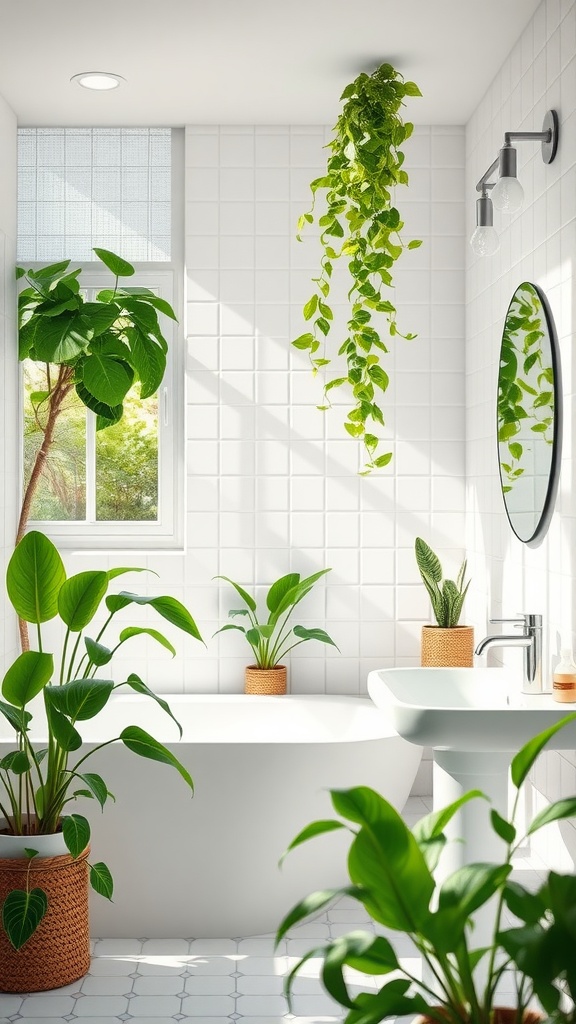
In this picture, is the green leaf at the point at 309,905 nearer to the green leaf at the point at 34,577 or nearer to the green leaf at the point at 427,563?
the green leaf at the point at 34,577

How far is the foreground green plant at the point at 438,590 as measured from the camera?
13.3 ft

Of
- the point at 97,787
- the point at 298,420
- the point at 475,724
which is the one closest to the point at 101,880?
the point at 97,787

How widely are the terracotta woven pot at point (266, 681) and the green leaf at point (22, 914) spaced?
60.0 inches

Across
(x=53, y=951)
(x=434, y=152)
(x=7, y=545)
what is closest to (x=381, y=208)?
(x=434, y=152)

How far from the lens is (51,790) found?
9.55 ft

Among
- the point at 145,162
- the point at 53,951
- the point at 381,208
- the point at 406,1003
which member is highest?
the point at 145,162

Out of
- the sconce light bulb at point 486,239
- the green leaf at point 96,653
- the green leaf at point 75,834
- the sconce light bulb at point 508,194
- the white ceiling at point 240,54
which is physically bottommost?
the green leaf at point 75,834

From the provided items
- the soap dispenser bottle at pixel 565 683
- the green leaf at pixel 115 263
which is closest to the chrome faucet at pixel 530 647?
the soap dispenser bottle at pixel 565 683

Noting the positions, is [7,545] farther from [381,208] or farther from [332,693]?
[381,208]

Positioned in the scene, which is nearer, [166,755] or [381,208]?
[166,755]

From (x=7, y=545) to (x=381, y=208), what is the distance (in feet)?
6.35

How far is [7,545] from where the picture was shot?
13.5ft

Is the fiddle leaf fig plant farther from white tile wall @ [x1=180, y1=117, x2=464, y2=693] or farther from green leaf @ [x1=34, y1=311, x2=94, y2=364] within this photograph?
white tile wall @ [x1=180, y1=117, x2=464, y2=693]

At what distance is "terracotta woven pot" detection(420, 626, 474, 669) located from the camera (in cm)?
397
